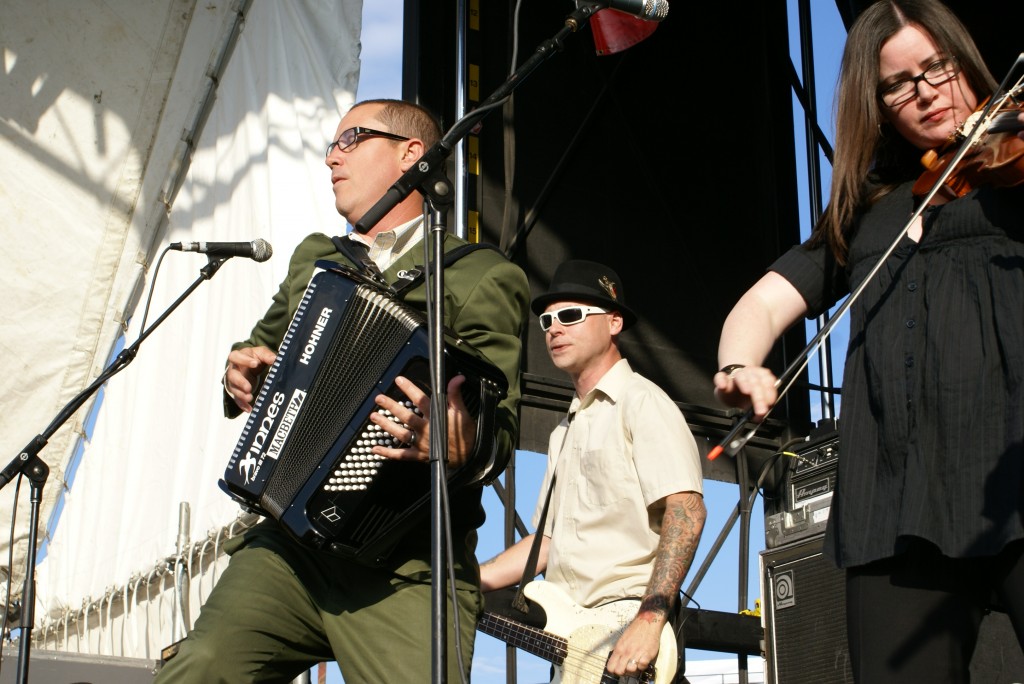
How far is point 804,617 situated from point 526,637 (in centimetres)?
122

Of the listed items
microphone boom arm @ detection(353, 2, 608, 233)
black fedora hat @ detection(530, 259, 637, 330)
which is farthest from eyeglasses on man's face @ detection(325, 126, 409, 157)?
black fedora hat @ detection(530, 259, 637, 330)

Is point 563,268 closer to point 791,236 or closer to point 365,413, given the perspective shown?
point 365,413

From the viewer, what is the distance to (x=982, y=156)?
1.93 m

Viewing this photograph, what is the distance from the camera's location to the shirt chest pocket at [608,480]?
12.4 feet

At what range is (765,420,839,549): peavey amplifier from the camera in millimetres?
4543

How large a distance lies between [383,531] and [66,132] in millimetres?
4510

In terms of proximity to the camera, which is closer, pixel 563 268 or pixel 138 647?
pixel 563 268

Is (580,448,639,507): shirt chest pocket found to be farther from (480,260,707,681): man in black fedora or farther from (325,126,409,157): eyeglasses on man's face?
(325,126,409,157): eyeglasses on man's face

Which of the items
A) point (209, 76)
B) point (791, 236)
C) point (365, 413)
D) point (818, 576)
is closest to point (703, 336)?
point (791, 236)

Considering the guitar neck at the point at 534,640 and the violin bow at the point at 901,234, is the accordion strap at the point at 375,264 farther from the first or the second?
the guitar neck at the point at 534,640

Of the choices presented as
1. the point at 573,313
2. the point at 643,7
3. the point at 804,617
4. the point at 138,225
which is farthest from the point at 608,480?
the point at 138,225

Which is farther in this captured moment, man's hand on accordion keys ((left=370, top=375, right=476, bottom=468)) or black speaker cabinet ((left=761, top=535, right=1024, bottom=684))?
black speaker cabinet ((left=761, top=535, right=1024, bottom=684))

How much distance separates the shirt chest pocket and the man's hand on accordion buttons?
4.43 ft

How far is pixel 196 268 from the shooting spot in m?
5.51
